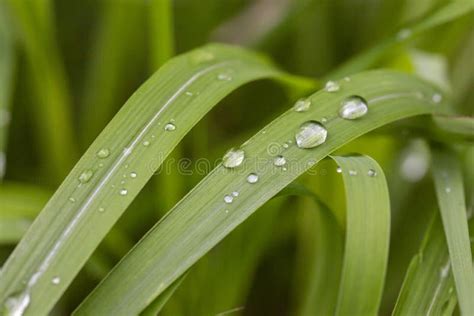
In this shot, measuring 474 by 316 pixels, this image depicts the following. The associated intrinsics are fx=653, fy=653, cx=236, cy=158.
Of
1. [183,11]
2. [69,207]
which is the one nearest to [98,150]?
[69,207]

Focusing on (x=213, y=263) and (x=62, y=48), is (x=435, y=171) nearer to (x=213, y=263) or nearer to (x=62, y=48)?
(x=213, y=263)

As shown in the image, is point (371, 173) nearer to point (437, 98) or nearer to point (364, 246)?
point (364, 246)

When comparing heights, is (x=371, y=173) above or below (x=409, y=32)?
below

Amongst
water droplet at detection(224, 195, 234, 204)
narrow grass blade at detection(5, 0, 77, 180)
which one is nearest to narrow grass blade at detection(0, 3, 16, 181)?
narrow grass blade at detection(5, 0, 77, 180)

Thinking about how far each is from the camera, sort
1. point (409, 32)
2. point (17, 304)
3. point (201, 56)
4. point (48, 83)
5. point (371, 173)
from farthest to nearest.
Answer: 1. point (48, 83)
2. point (409, 32)
3. point (201, 56)
4. point (371, 173)
5. point (17, 304)

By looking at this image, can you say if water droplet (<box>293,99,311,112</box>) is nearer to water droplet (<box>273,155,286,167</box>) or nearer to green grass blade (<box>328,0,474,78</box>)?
water droplet (<box>273,155,286,167</box>)

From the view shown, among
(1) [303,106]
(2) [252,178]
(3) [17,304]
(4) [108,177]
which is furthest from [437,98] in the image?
(3) [17,304]

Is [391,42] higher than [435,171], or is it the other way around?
[391,42]
